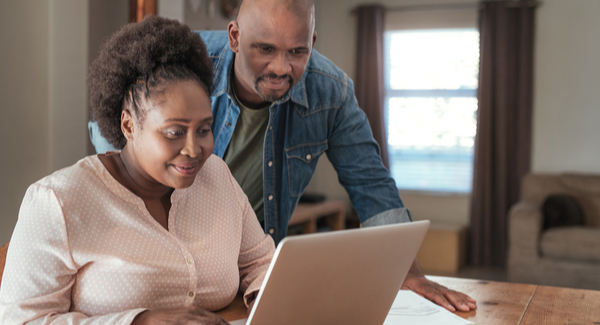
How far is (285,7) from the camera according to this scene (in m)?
1.32

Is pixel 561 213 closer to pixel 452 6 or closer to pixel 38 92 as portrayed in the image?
pixel 452 6

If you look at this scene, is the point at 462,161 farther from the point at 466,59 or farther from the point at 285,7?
the point at 285,7

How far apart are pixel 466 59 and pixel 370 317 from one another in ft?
15.0

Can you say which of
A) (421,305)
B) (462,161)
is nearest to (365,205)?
(421,305)

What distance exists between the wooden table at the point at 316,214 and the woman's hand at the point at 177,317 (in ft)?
9.86

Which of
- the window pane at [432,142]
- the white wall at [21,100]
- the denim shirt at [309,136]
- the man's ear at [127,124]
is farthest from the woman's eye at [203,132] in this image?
the window pane at [432,142]

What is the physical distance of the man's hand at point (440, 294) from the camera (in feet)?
3.80

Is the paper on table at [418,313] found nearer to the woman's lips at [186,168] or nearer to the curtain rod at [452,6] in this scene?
the woman's lips at [186,168]

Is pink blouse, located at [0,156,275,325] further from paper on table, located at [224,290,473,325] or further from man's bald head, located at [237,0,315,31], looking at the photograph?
man's bald head, located at [237,0,315,31]

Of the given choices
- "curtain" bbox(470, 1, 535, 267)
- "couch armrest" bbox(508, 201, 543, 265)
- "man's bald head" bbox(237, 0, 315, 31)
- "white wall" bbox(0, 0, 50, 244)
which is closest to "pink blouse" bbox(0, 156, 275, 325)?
"man's bald head" bbox(237, 0, 315, 31)

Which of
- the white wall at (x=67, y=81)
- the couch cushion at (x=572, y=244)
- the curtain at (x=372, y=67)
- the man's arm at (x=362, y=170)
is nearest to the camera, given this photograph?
the man's arm at (x=362, y=170)

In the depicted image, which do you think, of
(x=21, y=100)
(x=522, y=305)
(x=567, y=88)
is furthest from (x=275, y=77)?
(x=567, y=88)

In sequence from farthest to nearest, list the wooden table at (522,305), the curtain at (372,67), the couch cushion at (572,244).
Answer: the curtain at (372,67) < the couch cushion at (572,244) < the wooden table at (522,305)

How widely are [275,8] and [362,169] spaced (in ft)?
1.87
